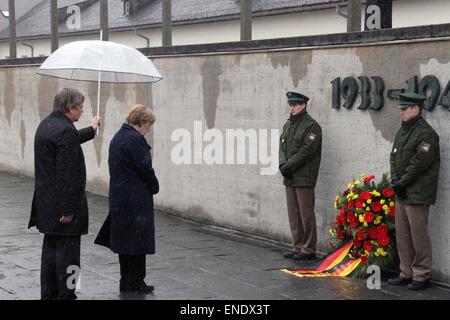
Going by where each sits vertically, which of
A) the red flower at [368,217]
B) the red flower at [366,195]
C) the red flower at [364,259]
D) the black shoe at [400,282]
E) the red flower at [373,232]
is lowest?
the black shoe at [400,282]

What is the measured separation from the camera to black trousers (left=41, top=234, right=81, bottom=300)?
739 centimetres

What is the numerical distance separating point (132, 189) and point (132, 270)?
0.76 meters

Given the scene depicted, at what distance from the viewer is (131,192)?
789cm

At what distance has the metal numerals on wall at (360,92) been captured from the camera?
9172mm

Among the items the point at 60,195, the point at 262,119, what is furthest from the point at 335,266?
the point at 60,195

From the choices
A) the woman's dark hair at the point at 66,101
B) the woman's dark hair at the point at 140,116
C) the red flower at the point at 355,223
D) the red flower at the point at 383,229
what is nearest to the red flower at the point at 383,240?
the red flower at the point at 383,229

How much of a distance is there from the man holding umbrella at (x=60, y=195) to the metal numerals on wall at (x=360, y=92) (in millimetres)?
3338

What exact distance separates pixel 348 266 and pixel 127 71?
120 inches

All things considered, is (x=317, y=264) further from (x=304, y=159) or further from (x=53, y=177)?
(x=53, y=177)

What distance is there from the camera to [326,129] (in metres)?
10.0

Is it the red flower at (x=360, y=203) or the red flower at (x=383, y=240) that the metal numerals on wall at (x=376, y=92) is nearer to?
the red flower at (x=360, y=203)

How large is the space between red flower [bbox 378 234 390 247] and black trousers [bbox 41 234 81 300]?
9.94 feet

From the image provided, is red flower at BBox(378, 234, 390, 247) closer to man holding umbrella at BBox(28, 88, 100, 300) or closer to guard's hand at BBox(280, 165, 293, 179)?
guard's hand at BBox(280, 165, 293, 179)
